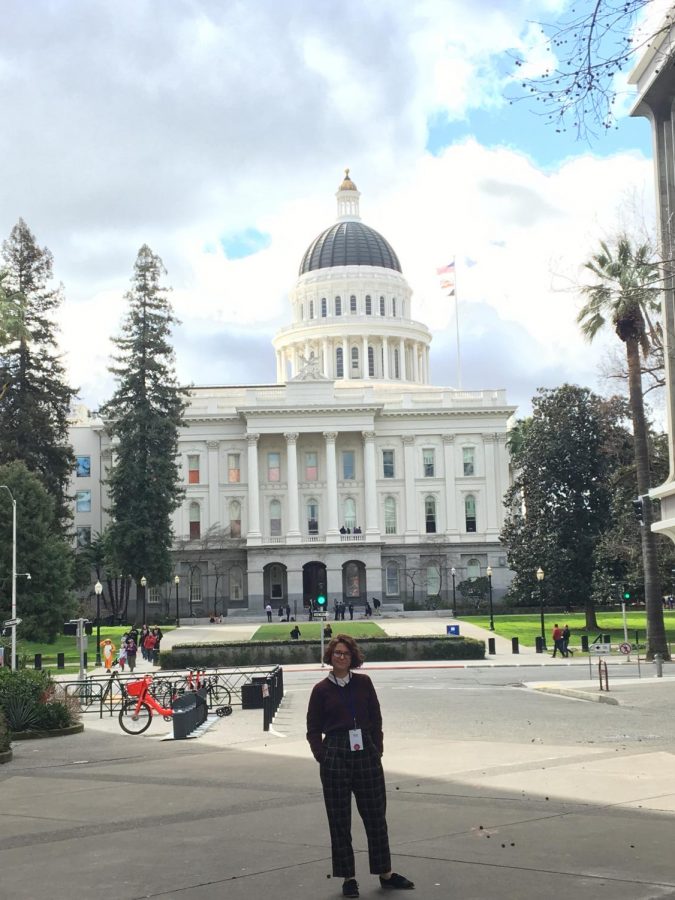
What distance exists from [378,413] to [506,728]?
78677mm

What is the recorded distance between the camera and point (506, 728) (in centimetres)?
2134

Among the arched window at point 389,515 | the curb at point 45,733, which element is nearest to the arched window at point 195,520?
the arched window at point 389,515

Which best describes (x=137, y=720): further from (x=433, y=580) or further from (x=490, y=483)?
(x=490, y=483)

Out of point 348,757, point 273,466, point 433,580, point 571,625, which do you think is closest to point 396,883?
point 348,757

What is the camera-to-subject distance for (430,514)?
10031 centimetres

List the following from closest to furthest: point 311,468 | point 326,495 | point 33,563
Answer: point 33,563 → point 326,495 → point 311,468

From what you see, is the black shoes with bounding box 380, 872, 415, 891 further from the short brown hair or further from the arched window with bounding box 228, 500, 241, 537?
the arched window with bounding box 228, 500, 241, 537

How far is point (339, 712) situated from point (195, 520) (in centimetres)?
9092

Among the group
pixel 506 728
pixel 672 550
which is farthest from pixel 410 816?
pixel 672 550

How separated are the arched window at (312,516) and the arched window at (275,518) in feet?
7.79

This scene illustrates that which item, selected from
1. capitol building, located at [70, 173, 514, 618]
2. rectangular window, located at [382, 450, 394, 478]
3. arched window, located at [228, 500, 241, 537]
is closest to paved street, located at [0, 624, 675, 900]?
capitol building, located at [70, 173, 514, 618]

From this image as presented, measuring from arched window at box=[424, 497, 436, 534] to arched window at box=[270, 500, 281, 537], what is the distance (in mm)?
12037

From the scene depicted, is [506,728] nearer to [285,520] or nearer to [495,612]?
[495,612]

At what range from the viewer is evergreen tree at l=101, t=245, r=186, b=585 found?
7731cm
